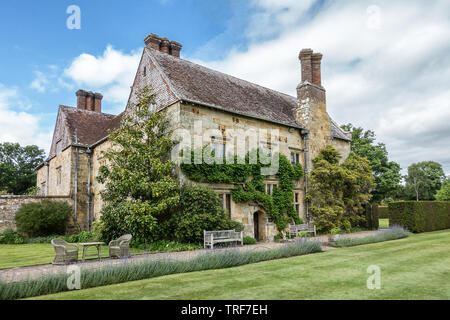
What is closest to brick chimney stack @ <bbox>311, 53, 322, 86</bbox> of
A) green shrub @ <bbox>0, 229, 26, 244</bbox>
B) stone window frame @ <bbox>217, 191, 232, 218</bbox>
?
stone window frame @ <bbox>217, 191, 232, 218</bbox>

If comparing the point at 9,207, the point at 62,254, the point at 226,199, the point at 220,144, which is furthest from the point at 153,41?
the point at 62,254

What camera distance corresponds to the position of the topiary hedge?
797 inches

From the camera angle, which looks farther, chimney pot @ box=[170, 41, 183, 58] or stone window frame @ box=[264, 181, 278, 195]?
chimney pot @ box=[170, 41, 183, 58]

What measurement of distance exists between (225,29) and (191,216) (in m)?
7.99

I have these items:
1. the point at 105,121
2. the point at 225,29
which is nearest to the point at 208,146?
the point at 225,29

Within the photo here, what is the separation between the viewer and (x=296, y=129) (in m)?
20.0

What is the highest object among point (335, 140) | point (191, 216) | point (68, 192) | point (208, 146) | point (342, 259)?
point (335, 140)

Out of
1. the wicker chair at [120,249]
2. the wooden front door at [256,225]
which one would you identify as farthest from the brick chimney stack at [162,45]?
the wicker chair at [120,249]

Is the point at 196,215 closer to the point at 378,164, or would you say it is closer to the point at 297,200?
the point at 297,200

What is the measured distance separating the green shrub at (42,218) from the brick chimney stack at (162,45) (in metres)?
11.6

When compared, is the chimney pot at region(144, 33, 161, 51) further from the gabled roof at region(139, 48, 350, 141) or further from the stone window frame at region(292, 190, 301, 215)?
the stone window frame at region(292, 190, 301, 215)

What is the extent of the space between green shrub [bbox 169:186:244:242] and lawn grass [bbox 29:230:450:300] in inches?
178

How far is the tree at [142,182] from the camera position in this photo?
43.9ft
